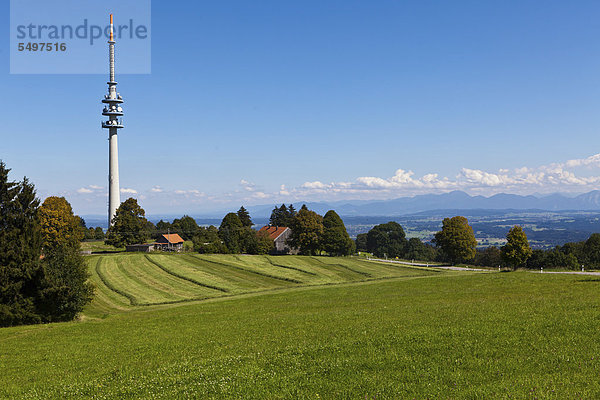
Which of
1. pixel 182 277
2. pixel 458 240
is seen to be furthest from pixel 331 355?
pixel 458 240

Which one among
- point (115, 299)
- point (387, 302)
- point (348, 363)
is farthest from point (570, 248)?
point (348, 363)

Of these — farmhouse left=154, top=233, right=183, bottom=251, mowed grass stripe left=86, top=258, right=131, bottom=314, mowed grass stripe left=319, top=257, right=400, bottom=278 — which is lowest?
mowed grass stripe left=319, top=257, right=400, bottom=278

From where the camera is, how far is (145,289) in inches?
2398

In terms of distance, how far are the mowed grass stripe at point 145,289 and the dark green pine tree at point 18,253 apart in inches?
687

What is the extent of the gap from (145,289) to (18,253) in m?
25.9

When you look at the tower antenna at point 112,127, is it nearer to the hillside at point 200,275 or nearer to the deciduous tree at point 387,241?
the hillside at point 200,275

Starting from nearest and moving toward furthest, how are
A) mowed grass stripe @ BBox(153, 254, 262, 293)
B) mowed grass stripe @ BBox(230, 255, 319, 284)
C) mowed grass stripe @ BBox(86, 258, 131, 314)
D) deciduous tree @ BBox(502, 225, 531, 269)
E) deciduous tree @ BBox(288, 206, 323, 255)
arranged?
mowed grass stripe @ BBox(86, 258, 131, 314) → mowed grass stripe @ BBox(153, 254, 262, 293) → mowed grass stripe @ BBox(230, 255, 319, 284) → deciduous tree @ BBox(502, 225, 531, 269) → deciduous tree @ BBox(288, 206, 323, 255)

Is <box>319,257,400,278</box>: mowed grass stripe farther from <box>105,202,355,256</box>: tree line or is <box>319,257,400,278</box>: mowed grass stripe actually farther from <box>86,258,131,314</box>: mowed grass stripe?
<box>86,258,131,314</box>: mowed grass stripe

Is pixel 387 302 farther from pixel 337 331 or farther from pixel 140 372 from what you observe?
pixel 140 372

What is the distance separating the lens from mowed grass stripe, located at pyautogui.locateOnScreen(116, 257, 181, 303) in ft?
181

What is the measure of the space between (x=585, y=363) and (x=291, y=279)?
61792mm

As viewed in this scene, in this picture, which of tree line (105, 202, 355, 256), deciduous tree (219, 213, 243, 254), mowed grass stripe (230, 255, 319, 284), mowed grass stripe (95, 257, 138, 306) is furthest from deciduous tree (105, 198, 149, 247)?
mowed grass stripe (230, 255, 319, 284)

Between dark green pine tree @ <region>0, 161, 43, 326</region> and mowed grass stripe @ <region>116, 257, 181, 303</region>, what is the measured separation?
17.5 metres

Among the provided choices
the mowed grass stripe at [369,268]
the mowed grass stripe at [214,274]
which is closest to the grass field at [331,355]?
the mowed grass stripe at [214,274]
